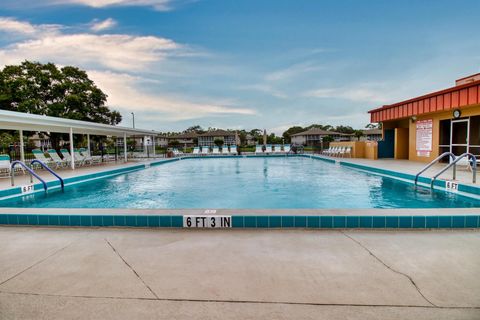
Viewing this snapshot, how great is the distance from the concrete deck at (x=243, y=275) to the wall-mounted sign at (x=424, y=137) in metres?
10.1

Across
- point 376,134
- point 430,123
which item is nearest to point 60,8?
point 430,123

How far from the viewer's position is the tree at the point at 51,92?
17.4 meters

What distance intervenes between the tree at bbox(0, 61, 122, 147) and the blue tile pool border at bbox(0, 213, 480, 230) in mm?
17679

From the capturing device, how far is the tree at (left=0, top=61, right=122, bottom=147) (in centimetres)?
1741

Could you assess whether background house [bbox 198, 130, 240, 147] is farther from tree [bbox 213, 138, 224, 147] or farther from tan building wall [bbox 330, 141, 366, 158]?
tan building wall [bbox 330, 141, 366, 158]

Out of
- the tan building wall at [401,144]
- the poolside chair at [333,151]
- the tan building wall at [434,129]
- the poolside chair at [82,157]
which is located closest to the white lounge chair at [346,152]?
the poolside chair at [333,151]

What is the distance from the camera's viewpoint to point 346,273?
2283mm

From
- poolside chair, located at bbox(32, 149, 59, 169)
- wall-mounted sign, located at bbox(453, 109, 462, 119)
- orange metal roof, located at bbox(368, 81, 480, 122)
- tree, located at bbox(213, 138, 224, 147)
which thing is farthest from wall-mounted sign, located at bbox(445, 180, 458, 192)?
tree, located at bbox(213, 138, 224, 147)

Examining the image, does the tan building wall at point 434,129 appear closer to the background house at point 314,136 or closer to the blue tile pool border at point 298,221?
the blue tile pool border at point 298,221

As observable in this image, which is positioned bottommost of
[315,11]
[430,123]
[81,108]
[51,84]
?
[430,123]

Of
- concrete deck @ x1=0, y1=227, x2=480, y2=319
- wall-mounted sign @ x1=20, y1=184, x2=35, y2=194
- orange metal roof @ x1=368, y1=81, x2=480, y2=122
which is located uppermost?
orange metal roof @ x1=368, y1=81, x2=480, y2=122

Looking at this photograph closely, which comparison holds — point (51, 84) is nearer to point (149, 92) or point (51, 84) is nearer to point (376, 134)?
point (149, 92)

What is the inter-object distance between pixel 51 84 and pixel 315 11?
1736 cm

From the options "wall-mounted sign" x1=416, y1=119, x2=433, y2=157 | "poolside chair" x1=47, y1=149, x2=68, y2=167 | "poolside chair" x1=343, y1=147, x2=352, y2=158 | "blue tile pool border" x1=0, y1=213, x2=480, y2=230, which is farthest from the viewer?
"poolside chair" x1=343, y1=147, x2=352, y2=158
